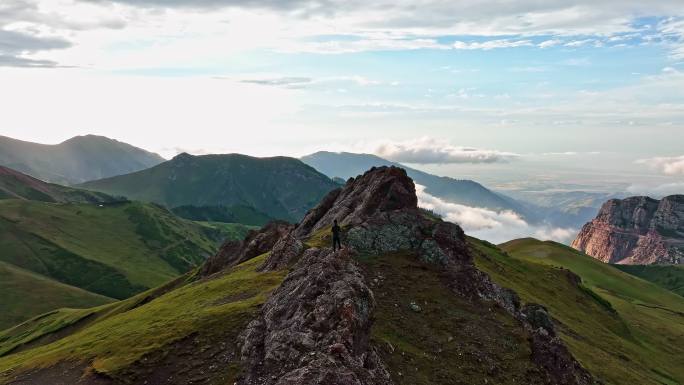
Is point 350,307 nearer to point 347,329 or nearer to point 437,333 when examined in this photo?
point 347,329

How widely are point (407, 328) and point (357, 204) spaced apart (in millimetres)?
48577

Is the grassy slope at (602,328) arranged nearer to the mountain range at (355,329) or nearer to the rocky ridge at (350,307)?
the mountain range at (355,329)

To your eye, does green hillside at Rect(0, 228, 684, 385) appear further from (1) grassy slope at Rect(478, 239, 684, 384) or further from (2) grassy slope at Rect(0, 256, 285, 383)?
(1) grassy slope at Rect(478, 239, 684, 384)

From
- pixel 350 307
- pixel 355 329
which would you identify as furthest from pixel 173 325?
pixel 355 329

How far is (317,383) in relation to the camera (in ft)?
121

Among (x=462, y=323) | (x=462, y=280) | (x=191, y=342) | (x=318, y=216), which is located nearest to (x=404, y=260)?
(x=462, y=280)

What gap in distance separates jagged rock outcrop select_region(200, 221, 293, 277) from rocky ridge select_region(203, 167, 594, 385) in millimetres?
36782

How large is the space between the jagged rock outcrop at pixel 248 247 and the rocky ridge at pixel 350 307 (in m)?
36.8

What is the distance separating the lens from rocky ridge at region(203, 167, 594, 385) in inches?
1626

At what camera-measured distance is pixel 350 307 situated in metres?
44.6

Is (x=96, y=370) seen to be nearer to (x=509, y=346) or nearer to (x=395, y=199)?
(x=509, y=346)

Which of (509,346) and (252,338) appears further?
(509,346)

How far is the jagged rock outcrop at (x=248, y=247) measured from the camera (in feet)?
390

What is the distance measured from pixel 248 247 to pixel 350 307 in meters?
80.3
